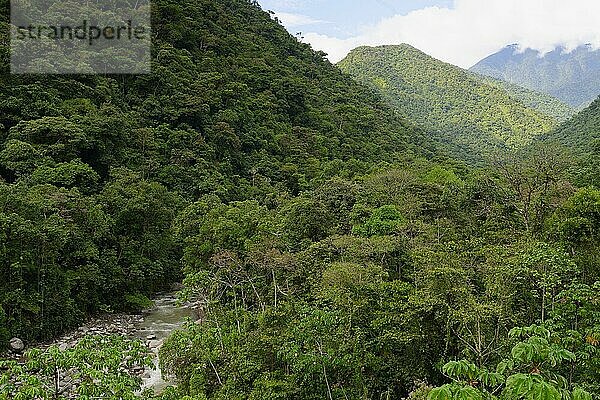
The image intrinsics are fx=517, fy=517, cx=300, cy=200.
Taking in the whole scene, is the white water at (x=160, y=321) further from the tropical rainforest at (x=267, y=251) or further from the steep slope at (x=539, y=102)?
the steep slope at (x=539, y=102)

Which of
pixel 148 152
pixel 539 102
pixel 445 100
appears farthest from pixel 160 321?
pixel 539 102

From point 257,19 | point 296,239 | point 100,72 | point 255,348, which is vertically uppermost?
point 257,19

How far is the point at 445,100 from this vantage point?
89.7 m

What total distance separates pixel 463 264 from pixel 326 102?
38048mm

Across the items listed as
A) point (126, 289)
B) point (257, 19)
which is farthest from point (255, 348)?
→ point (257, 19)

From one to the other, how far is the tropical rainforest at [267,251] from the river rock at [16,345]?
14.3 inches

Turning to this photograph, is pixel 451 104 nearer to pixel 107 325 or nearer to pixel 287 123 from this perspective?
pixel 287 123

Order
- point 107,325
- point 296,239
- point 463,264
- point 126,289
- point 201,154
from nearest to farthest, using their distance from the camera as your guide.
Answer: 1. point 463,264
2. point 296,239
3. point 107,325
4. point 126,289
5. point 201,154

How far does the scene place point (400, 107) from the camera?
83.9 meters

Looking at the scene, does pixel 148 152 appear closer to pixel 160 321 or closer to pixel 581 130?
pixel 160 321

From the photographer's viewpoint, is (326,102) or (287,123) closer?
(287,123)

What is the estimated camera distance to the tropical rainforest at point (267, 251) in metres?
8.61

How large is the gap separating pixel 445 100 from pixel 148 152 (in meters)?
71.1

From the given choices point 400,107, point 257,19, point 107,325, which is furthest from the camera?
point 400,107
